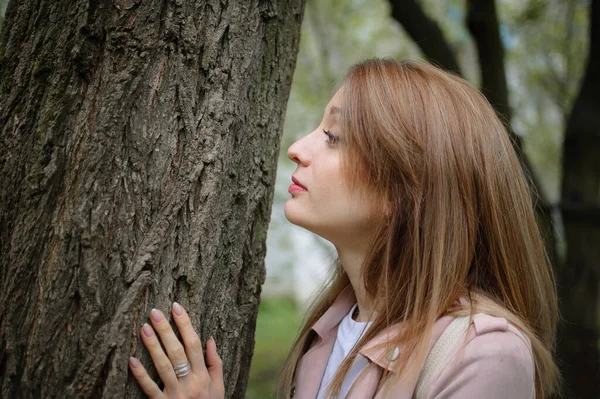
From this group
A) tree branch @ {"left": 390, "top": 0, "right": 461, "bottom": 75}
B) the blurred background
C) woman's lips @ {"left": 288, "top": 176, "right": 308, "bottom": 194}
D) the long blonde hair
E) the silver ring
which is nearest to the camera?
the silver ring

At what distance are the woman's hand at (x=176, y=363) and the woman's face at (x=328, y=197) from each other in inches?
17.6

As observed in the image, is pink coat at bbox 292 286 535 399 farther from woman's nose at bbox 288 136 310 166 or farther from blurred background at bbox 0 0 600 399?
blurred background at bbox 0 0 600 399

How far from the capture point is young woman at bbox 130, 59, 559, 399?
170cm

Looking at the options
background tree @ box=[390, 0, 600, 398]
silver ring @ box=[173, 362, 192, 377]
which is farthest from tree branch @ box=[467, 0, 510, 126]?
silver ring @ box=[173, 362, 192, 377]

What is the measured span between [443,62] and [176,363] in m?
2.93

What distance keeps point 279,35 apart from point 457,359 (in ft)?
3.53

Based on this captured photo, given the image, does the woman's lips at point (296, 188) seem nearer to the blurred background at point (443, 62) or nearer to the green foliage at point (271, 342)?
the blurred background at point (443, 62)

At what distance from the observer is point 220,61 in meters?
1.75

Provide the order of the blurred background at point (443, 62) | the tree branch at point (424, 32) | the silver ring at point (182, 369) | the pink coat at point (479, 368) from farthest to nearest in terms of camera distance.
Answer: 1. the blurred background at point (443, 62)
2. the tree branch at point (424, 32)
3. the silver ring at point (182, 369)
4. the pink coat at point (479, 368)

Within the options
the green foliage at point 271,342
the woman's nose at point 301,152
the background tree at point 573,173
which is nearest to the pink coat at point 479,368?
the woman's nose at point 301,152

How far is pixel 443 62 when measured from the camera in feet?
13.0

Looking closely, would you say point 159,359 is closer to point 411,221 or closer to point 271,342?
point 411,221

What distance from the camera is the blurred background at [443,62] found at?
4074 millimetres

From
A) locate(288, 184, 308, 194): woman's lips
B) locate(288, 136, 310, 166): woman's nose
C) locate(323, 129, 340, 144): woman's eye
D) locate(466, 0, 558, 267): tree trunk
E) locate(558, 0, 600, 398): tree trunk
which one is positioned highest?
locate(466, 0, 558, 267): tree trunk
